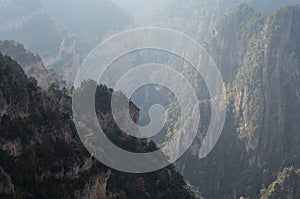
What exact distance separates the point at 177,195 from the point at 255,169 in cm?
6838

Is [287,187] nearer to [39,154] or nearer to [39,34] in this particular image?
[39,154]

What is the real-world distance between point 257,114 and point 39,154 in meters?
101

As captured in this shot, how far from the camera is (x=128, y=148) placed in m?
66.2

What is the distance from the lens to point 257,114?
139 m

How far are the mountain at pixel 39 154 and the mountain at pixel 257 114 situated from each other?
7508cm

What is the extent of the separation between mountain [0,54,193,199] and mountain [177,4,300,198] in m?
75.1

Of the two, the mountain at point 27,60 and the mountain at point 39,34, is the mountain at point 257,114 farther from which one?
the mountain at point 27,60

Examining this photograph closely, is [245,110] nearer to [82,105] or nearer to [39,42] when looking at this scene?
[39,42]

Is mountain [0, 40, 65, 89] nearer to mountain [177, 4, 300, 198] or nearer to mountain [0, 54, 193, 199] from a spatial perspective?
mountain [0, 54, 193, 199]

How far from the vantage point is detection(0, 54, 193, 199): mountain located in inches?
1606

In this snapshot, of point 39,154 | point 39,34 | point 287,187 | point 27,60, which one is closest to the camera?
point 39,154

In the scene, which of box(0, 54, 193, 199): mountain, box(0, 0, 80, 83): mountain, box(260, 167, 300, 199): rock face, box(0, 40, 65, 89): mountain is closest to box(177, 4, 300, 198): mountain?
box(260, 167, 300, 199): rock face

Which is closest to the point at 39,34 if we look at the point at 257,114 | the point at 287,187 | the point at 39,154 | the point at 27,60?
the point at 257,114

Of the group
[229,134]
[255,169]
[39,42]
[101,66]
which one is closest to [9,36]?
[39,42]
